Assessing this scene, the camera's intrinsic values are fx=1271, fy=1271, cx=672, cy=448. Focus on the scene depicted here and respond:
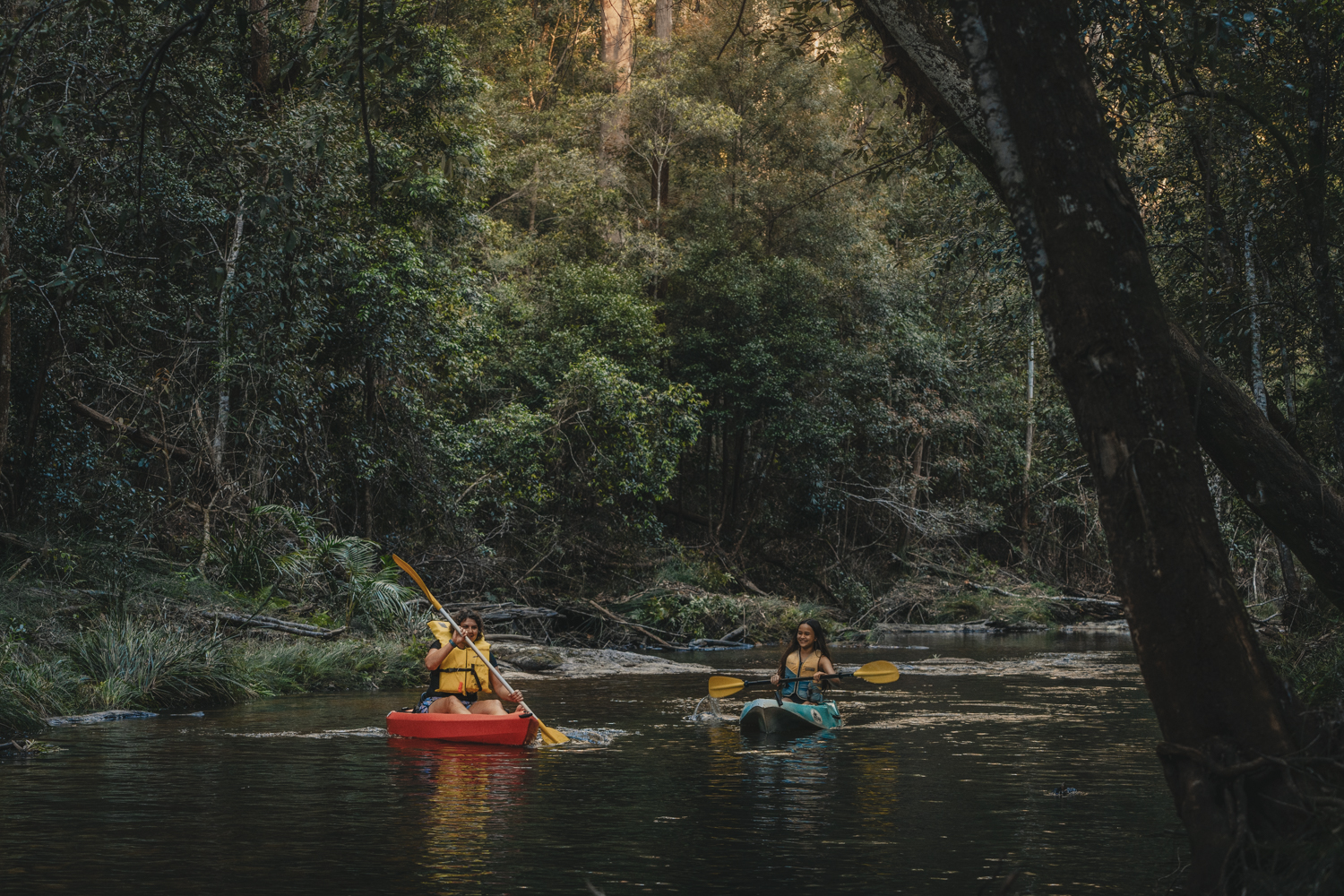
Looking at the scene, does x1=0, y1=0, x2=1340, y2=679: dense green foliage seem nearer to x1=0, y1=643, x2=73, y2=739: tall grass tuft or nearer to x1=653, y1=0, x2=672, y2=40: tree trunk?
x1=653, y1=0, x2=672, y2=40: tree trunk

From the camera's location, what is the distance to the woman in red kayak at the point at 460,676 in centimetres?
1070

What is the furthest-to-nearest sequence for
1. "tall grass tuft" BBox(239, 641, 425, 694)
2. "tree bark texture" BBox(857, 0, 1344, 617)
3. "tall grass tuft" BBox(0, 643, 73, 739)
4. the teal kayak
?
"tall grass tuft" BBox(239, 641, 425, 694)
the teal kayak
"tall grass tuft" BBox(0, 643, 73, 739)
"tree bark texture" BBox(857, 0, 1344, 617)

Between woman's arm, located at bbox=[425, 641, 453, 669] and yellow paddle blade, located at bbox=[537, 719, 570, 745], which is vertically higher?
woman's arm, located at bbox=[425, 641, 453, 669]

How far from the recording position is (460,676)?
10.8 m

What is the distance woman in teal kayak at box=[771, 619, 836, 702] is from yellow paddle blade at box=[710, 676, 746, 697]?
12.3 inches

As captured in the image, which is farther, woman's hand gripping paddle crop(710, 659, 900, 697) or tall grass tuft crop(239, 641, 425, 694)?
tall grass tuft crop(239, 641, 425, 694)

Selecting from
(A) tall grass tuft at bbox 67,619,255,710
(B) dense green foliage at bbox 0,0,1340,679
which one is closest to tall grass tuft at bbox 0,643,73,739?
(A) tall grass tuft at bbox 67,619,255,710

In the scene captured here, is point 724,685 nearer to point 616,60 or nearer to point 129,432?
point 129,432

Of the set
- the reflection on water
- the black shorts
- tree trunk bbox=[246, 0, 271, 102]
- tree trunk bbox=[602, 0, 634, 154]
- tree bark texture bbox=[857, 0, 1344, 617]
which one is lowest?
the reflection on water

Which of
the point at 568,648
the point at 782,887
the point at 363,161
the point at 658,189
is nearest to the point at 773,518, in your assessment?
Result: the point at 658,189

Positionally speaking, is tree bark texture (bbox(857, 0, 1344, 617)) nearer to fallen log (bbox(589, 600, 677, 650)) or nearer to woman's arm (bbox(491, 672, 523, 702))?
woman's arm (bbox(491, 672, 523, 702))

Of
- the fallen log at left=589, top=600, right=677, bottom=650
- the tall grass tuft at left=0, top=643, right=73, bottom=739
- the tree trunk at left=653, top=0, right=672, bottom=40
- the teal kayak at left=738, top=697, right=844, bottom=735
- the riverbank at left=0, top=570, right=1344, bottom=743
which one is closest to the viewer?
the tall grass tuft at left=0, top=643, right=73, bottom=739

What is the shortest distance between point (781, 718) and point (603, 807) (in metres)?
3.80

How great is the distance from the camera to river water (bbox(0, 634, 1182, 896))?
18.1ft
